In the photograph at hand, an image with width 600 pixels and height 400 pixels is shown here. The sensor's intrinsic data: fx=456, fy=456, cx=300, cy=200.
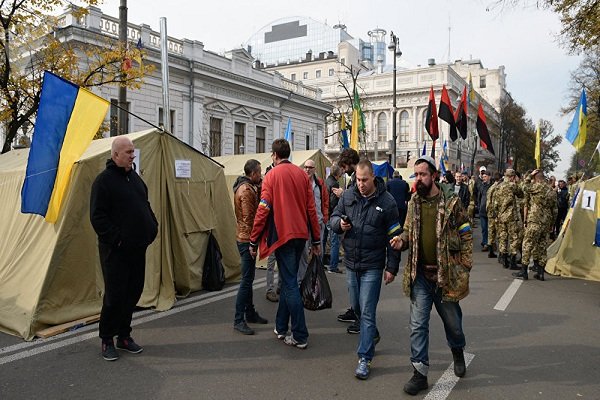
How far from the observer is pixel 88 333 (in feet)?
16.4

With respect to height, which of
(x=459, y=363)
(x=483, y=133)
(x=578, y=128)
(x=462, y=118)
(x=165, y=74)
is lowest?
(x=459, y=363)

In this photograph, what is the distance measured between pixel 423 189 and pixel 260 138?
29.0 meters

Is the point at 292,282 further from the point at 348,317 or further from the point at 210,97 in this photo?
the point at 210,97

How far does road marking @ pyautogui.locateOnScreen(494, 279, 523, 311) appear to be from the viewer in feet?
20.6

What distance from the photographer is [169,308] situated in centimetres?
593

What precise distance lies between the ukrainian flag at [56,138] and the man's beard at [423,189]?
3.42 meters

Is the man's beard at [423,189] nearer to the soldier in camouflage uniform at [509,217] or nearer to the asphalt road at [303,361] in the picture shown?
the asphalt road at [303,361]

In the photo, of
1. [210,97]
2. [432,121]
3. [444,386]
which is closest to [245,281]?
[444,386]

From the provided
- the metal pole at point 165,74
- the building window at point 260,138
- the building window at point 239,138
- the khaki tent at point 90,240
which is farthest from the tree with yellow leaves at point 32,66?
the building window at point 260,138

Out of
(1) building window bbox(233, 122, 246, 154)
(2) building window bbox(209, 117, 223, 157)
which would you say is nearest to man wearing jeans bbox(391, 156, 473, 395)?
(2) building window bbox(209, 117, 223, 157)

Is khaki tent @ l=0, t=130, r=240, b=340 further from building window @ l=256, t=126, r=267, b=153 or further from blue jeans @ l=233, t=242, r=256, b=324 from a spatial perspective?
building window @ l=256, t=126, r=267, b=153

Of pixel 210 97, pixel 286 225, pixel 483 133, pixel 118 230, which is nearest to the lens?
pixel 118 230

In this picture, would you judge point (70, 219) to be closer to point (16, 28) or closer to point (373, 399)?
point (373, 399)

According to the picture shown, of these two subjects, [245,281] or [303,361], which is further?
[245,281]
